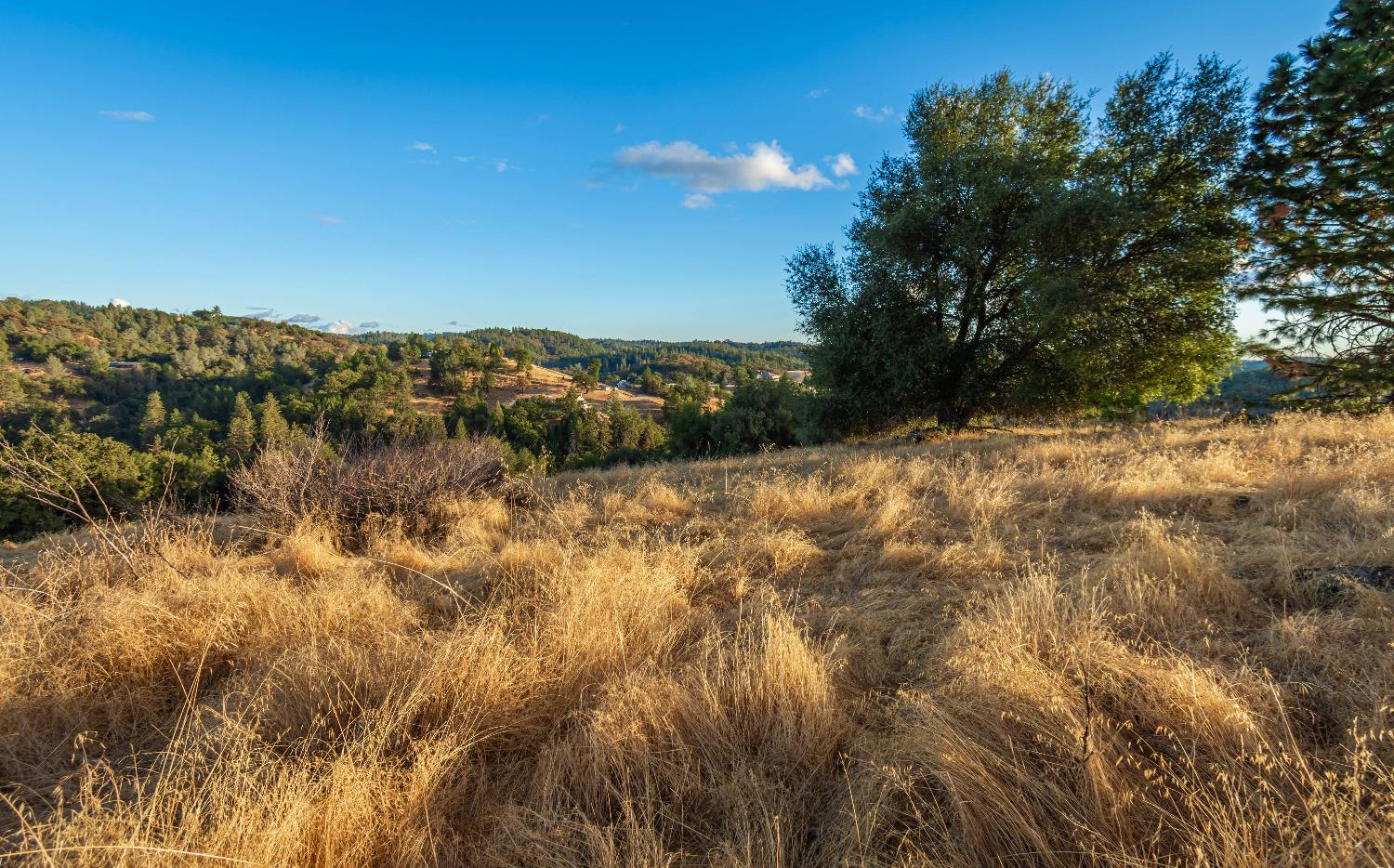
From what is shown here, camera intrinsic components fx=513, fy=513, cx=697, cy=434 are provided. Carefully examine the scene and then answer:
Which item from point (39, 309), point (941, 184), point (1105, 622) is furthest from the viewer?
point (39, 309)

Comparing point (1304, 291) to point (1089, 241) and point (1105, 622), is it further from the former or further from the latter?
point (1105, 622)

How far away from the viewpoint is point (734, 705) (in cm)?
221

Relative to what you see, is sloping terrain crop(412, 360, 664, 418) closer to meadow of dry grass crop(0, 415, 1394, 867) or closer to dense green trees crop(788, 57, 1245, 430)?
dense green trees crop(788, 57, 1245, 430)

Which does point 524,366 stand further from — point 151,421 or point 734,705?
point 734,705

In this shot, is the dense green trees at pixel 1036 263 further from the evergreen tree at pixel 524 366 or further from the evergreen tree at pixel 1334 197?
the evergreen tree at pixel 524 366

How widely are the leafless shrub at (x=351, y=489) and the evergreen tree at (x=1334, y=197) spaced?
14137 millimetres

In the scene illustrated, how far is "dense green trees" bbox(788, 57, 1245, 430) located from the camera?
10898 mm

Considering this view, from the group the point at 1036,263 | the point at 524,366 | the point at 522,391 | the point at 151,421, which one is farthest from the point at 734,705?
Result: the point at 524,366

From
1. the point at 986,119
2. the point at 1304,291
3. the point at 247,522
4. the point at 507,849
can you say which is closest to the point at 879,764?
the point at 507,849

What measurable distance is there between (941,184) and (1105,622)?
41.4 feet

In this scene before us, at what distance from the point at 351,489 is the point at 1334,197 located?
15632 mm

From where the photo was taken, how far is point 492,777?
6.72 ft

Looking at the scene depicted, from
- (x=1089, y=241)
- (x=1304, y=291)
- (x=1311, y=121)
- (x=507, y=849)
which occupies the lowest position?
(x=507, y=849)

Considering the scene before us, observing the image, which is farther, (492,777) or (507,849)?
(492,777)
